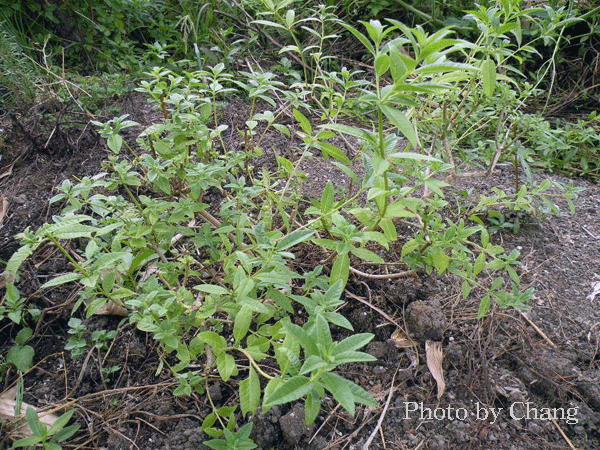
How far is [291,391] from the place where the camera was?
3.38ft

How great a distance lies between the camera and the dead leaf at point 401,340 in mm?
1802

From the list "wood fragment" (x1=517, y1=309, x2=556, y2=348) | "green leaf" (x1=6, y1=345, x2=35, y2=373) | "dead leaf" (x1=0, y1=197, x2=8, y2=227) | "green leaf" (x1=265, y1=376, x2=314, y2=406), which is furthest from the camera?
"dead leaf" (x1=0, y1=197, x2=8, y2=227)

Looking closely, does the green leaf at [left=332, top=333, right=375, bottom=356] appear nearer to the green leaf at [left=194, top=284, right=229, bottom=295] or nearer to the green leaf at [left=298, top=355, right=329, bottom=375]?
the green leaf at [left=298, top=355, right=329, bottom=375]

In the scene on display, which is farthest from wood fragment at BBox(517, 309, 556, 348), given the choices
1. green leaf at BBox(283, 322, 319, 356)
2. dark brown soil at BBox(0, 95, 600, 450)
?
green leaf at BBox(283, 322, 319, 356)

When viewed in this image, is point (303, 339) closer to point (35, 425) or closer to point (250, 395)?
point (250, 395)

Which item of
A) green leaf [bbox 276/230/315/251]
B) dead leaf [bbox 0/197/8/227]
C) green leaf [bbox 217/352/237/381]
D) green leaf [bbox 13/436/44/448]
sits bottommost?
green leaf [bbox 13/436/44/448]

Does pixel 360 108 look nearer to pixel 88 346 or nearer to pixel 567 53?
pixel 567 53

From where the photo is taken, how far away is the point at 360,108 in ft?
10.6

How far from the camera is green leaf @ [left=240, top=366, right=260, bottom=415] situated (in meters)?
1.24

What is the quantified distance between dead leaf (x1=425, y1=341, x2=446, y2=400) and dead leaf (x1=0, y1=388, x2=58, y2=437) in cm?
138

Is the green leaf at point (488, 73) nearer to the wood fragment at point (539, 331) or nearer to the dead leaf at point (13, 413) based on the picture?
the wood fragment at point (539, 331)

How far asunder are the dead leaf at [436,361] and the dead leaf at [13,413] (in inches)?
54.2

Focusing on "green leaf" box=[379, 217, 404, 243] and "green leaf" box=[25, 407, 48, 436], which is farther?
"green leaf" box=[379, 217, 404, 243]

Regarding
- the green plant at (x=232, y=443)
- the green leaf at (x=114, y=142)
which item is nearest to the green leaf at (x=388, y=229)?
the green plant at (x=232, y=443)
